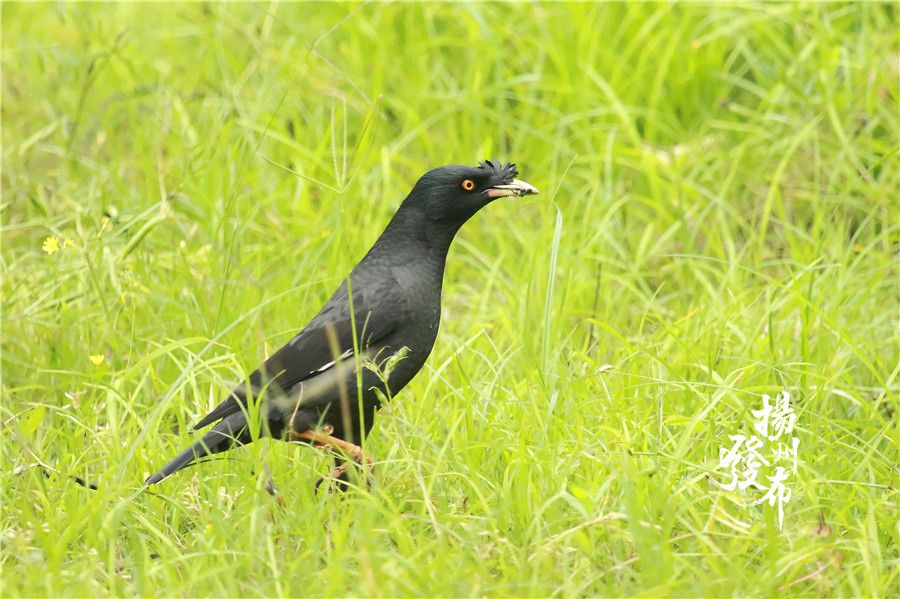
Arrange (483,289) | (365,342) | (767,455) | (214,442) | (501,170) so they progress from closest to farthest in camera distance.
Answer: (767,455) → (214,442) → (365,342) → (501,170) → (483,289)

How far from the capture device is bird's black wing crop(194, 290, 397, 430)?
4.19m

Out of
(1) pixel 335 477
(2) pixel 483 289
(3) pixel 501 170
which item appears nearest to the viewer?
(1) pixel 335 477

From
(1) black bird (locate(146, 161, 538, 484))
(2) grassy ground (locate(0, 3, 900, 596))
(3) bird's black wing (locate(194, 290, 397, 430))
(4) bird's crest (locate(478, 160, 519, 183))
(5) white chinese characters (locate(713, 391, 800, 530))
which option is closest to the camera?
(2) grassy ground (locate(0, 3, 900, 596))

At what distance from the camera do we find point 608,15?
265 inches

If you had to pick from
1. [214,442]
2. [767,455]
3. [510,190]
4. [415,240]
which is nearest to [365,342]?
[415,240]

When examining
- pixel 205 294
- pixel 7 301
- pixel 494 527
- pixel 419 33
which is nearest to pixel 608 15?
pixel 419 33

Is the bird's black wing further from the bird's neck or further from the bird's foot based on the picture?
the bird's foot

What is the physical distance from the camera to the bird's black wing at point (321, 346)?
13.8 feet

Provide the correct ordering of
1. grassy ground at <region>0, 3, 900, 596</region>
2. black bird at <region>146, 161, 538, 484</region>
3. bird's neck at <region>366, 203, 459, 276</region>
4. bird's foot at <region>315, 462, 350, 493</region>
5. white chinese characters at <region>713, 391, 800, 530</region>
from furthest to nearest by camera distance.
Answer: bird's neck at <region>366, 203, 459, 276</region>
black bird at <region>146, 161, 538, 484</region>
bird's foot at <region>315, 462, 350, 493</region>
white chinese characters at <region>713, 391, 800, 530</region>
grassy ground at <region>0, 3, 900, 596</region>

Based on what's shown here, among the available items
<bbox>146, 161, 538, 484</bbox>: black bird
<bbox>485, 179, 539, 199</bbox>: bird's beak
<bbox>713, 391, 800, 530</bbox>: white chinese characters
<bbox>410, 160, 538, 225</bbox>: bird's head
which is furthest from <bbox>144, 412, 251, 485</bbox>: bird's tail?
<bbox>713, 391, 800, 530</bbox>: white chinese characters

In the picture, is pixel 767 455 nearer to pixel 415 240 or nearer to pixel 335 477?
pixel 335 477

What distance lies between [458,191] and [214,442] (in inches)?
47.9

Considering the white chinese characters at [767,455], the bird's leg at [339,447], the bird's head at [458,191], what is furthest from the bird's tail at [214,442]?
the white chinese characters at [767,455]

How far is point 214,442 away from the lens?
402 cm
